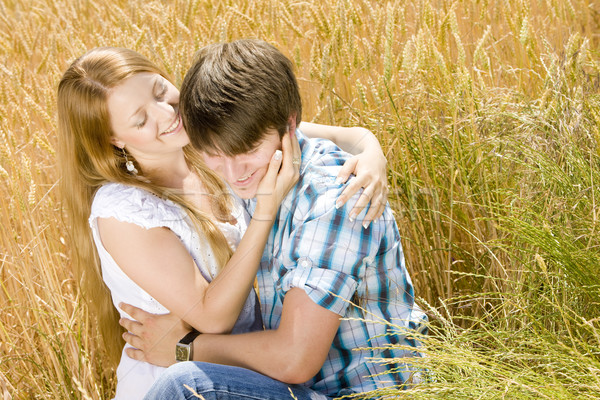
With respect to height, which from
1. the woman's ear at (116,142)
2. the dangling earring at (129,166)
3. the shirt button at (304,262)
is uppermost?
the woman's ear at (116,142)

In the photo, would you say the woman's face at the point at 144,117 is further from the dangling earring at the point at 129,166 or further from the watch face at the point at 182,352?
the watch face at the point at 182,352

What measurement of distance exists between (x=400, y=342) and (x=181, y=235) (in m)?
0.56

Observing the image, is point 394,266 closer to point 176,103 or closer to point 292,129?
point 292,129

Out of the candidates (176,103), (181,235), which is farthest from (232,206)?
(176,103)

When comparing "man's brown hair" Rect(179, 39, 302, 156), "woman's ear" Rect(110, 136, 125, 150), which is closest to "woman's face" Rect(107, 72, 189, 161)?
"woman's ear" Rect(110, 136, 125, 150)

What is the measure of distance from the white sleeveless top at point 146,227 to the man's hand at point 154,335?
0.02 metres

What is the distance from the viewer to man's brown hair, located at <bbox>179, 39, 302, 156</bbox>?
116 cm

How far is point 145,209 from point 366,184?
1.69ft

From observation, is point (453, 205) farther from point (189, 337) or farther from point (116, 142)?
point (116, 142)

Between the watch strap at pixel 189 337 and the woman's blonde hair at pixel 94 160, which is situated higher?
the woman's blonde hair at pixel 94 160

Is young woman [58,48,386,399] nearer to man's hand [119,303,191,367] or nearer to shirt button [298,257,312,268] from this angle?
man's hand [119,303,191,367]

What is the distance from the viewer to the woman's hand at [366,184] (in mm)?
1210

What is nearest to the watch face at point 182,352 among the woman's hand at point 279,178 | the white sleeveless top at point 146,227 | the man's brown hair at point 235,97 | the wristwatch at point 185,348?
the wristwatch at point 185,348

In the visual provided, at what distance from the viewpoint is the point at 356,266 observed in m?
1.21
